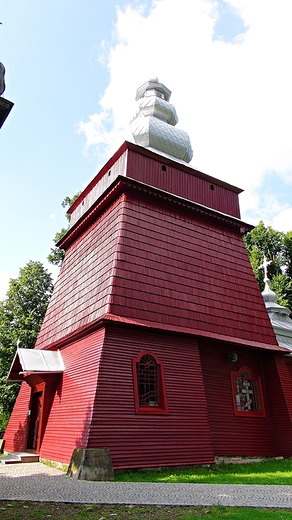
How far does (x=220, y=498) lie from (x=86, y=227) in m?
11.5

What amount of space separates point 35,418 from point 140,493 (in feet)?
27.0

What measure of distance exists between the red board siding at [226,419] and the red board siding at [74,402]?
365cm

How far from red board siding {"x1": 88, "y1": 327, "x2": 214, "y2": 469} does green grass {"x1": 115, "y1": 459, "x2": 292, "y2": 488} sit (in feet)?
0.86

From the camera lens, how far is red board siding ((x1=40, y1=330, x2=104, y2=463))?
33.4 ft

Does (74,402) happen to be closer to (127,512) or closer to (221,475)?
(221,475)

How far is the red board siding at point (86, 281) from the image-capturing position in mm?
12133

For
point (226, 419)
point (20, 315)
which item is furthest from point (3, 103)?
point (20, 315)

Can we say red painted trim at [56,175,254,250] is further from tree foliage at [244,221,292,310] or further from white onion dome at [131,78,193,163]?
tree foliage at [244,221,292,310]

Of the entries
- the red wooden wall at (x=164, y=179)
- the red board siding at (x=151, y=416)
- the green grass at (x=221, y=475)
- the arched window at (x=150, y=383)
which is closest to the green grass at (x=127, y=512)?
the green grass at (x=221, y=475)

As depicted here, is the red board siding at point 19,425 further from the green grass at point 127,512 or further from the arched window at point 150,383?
the green grass at point 127,512

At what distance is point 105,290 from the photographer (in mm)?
11727

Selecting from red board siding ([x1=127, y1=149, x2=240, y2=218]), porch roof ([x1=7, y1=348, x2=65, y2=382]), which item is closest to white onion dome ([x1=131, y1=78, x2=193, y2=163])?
red board siding ([x1=127, y1=149, x2=240, y2=218])

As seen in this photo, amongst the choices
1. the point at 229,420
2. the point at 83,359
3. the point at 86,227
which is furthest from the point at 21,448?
the point at 86,227

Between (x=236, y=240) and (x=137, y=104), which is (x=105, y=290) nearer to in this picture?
(x=236, y=240)
